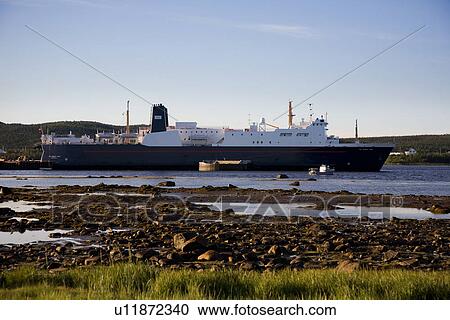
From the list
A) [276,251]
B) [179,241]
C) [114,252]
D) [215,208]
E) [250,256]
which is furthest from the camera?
[215,208]

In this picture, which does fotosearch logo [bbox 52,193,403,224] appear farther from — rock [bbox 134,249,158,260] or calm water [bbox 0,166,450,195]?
calm water [bbox 0,166,450,195]

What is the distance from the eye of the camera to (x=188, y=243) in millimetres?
10492

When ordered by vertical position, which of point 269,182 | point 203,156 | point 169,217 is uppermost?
point 203,156

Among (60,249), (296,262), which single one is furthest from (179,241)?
(296,262)

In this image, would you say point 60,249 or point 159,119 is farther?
point 159,119

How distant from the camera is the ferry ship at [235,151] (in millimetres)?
58969

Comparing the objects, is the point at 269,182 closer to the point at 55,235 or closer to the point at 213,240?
the point at 55,235

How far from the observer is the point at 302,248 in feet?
36.6

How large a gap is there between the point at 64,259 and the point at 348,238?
5.38 meters

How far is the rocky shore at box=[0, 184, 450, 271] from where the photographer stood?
9719 mm

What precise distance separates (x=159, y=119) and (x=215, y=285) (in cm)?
6217

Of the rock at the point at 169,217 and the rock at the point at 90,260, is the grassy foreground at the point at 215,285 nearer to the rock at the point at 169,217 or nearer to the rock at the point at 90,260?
the rock at the point at 90,260

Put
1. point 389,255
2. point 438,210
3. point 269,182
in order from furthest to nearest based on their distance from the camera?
point 269,182, point 438,210, point 389,255

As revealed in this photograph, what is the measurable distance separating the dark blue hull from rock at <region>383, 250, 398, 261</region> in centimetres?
4826
